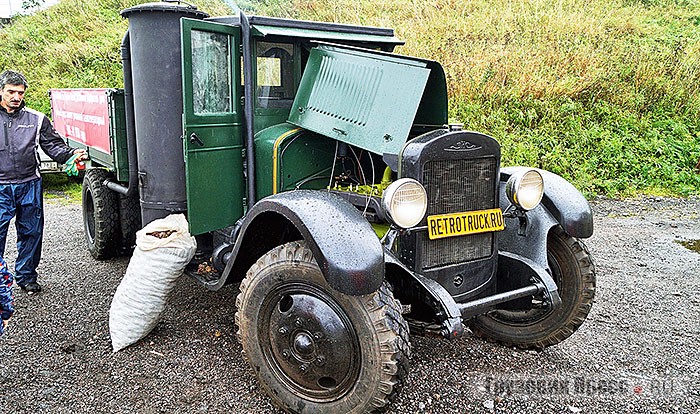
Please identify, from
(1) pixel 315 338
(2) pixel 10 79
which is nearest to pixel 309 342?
(1) pixel 315 338

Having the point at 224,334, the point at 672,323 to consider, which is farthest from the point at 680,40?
the point at 224,334

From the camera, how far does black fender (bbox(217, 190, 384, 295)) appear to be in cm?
246

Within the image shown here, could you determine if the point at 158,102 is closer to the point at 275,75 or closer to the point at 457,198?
the point at 275,75

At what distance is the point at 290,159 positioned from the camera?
3699mm

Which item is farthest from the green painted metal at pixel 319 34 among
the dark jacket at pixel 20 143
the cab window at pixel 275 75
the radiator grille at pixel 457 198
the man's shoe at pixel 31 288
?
the man's shoe at pixel 31 288

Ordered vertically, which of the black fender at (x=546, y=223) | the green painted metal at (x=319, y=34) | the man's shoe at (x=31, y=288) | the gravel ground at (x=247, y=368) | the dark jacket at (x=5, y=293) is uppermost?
the green painted metal at (x=319, y=34)

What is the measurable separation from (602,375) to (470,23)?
9874mm

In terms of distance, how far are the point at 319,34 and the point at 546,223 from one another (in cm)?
190

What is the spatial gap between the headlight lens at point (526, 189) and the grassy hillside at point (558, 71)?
5373 mm

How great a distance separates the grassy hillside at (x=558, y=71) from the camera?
874 cm

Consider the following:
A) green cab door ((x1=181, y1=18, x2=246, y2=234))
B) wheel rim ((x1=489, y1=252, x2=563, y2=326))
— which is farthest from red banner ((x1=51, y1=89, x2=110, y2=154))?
wheel rim ((x1=489, y1=252, x2=563, y2=326))

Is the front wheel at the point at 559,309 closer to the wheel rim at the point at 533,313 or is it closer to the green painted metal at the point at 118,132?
the wheel rim at the point at 533,313

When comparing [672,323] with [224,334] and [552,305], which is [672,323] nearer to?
[552,305]

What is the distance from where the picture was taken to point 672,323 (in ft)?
13.5
